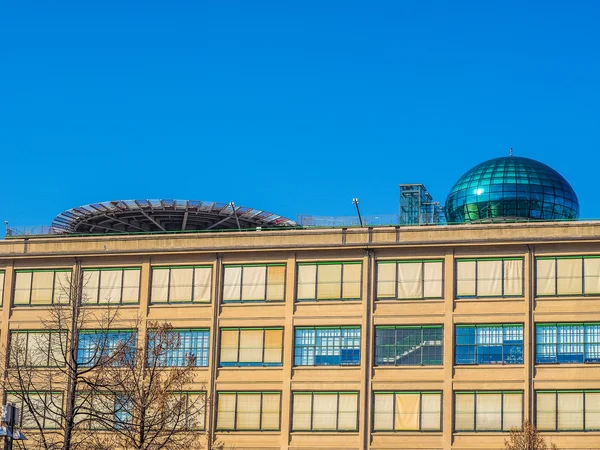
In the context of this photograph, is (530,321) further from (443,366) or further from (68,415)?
(68,415)

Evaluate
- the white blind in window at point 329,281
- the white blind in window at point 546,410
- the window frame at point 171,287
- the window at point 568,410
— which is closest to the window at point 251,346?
the window frame at point 171,287

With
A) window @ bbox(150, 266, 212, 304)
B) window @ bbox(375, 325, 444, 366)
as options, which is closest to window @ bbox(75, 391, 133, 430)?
window @ bbox(150, 266, 212, 304)

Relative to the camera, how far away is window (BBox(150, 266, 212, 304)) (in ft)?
252

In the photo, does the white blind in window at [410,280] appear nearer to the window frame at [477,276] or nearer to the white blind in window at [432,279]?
the white blind in window at [432,279]

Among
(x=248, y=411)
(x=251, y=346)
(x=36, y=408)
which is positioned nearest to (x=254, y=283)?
(x=251, y=346)

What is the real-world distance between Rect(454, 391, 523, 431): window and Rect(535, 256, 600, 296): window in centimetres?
639

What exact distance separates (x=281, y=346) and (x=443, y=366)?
32.4 feet

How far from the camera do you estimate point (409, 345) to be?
73.0 metres

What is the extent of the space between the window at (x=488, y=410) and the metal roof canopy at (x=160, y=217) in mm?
16371

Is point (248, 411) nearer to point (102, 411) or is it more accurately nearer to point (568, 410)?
point (102, 411)

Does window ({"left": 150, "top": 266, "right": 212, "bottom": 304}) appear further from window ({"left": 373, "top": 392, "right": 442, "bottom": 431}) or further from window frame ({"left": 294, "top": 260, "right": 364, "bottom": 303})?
window ({"left": 373, "top": 392, "right": 442, "bottom": 431})

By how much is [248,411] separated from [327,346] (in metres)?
6.16

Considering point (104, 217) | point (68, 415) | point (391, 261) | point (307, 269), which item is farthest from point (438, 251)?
point (68, 415)

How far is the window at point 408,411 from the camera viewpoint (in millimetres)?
71562
